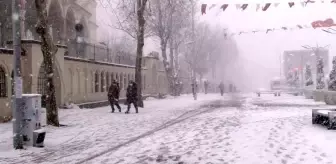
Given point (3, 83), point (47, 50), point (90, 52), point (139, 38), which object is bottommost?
point (3, 83)

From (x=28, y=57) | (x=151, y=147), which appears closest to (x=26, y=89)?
(x=28, y=57)

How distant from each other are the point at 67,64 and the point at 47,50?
948 cm

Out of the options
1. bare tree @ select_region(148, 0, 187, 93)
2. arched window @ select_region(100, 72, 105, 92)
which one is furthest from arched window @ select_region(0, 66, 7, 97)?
bare tree @ select_region(148, 0, 187, 93)

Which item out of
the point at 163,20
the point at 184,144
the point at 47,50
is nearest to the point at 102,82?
the point at 163,20

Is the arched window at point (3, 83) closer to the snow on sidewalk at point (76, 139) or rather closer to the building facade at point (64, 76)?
the building facade at point (64, 76)

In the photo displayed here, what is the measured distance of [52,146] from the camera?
10102 millimetres

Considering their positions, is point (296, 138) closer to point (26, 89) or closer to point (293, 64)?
point (26, 89)

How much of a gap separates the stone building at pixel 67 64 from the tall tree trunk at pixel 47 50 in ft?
5.14

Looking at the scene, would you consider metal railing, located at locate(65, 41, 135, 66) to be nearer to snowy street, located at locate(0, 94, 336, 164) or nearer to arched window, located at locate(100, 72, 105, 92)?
arched window, located at locate(100, 72, 105, 92)

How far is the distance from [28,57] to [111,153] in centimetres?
1125

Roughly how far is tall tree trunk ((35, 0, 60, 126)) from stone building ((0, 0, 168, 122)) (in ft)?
5.14

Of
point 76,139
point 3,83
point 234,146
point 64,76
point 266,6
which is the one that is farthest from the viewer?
point 64,76

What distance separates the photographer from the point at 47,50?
1346 centimetres

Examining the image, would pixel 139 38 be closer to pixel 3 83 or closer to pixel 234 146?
pixel 3 83
